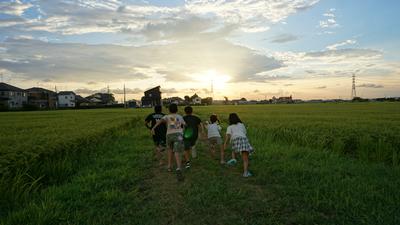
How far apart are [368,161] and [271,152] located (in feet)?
9.48

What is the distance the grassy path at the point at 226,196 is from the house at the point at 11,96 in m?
81.2

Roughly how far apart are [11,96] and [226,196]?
9263 centimetres

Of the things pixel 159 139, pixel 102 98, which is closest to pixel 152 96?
pixel 102 98

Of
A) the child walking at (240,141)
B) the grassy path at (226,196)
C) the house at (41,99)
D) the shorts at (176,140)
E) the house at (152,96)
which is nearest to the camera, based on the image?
the grassy path at (226,196)

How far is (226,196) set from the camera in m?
5.89

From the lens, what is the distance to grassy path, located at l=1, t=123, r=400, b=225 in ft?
16.1

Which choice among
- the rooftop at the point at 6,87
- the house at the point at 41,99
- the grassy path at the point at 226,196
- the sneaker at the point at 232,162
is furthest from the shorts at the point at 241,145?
the house at the point at 41,99

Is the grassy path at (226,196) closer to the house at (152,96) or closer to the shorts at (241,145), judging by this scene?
the shorts at (241,145)

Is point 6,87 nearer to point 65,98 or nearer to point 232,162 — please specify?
point 65,98

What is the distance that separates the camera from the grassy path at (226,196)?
193 inches

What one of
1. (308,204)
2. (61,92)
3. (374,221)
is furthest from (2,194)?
(61,92)

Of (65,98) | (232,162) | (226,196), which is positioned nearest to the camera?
(226,196)

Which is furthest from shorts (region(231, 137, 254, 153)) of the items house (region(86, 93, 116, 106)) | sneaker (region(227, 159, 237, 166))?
house (region(86, 93, 116, 106))

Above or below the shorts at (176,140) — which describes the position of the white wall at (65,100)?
above
